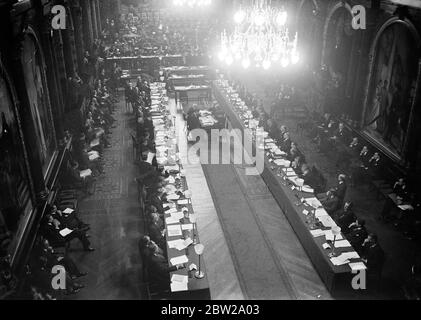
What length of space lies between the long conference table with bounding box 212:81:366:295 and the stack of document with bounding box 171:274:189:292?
3.17m

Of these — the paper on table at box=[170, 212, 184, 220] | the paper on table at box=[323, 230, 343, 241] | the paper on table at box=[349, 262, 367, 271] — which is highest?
the paper on table at box=[170, 212, 184, 220]

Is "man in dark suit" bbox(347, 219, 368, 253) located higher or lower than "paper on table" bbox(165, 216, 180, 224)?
lower

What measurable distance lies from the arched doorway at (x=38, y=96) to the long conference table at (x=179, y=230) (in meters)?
3.39

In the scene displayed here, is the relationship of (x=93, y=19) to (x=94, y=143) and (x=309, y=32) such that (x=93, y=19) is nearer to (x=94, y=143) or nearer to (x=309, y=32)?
(x=94, y=143)

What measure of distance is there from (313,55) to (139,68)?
11069 mm

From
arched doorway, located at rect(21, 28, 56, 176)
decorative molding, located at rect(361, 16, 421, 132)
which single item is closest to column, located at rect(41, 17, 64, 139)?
arched doorway, located at rect(21, 28, 56, 176)

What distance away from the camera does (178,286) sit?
8312mm

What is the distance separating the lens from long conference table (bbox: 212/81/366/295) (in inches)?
353

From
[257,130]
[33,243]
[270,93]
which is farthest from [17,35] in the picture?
[270,93]

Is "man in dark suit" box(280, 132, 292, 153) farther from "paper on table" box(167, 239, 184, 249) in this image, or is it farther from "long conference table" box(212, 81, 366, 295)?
"paper on table" box(167, 239, 184, 249)

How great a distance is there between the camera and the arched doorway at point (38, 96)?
434 inches

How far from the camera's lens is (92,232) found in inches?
457

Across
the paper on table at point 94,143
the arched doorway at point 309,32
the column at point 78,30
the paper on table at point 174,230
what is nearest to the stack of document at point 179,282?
the paper on table at point 174,230
